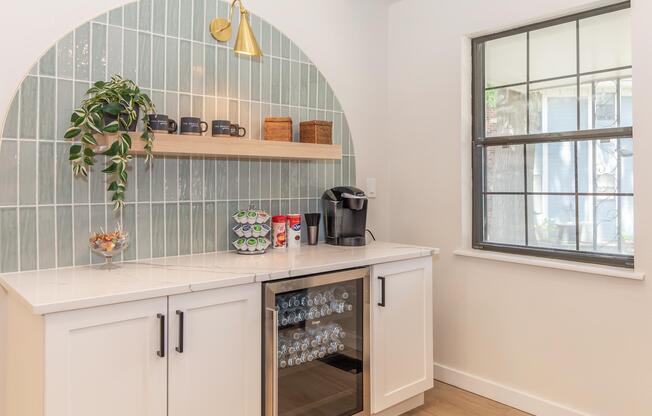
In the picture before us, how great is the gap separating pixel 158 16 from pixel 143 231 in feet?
3.29

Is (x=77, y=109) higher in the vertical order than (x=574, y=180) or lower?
higher

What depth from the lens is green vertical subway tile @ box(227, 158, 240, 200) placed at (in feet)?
8.24

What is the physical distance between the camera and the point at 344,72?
3.07m

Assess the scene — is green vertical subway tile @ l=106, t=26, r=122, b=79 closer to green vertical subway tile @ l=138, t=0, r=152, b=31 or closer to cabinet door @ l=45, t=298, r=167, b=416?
green vertical subway tile @ l=138, t=0, r=152, b=31

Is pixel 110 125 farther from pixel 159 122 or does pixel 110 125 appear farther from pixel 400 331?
pixel 400 331

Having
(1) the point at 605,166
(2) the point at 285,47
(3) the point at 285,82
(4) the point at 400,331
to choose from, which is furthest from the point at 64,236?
(1) the point at 605,166

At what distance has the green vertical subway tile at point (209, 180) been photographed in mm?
2428

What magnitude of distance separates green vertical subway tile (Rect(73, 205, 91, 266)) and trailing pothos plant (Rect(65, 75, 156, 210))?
15 cm

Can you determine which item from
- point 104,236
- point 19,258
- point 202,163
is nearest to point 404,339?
point 202,163

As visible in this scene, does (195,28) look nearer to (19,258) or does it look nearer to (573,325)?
(19,258)

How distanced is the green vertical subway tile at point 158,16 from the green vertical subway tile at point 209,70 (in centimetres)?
23

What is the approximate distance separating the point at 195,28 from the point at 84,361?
1.61 m

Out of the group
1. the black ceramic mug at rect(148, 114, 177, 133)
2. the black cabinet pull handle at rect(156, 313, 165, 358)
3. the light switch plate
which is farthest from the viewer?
the light switch plate

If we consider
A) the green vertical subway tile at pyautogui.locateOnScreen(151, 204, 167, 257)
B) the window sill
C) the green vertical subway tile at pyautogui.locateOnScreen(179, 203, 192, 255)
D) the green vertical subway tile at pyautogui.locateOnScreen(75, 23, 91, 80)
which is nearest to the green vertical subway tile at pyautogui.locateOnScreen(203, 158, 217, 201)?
the green vertical subway tile at pyautogui.locateOnScreen(179, 203, 192, 255)
